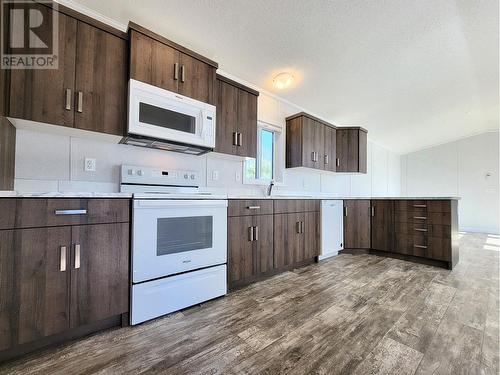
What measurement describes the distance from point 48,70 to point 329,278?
3048 millimetres

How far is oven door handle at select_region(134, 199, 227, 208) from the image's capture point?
1.58 m

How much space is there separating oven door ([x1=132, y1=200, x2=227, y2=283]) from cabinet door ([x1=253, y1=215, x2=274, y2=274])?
1.40 ft

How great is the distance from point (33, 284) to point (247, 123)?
218 centimetres

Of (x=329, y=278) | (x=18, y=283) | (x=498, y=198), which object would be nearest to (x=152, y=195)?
(x=18, y=283)

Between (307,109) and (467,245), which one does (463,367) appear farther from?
(467,245)

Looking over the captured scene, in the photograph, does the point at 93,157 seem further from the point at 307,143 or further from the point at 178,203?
the point at 307,143

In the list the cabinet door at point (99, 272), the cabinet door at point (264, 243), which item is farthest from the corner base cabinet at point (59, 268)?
the cabinet door at point (264, 243)

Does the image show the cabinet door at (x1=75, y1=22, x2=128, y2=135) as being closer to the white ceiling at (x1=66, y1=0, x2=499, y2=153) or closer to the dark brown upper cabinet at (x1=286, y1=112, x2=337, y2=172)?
the white ceiling at (x1=66, y1=0, x2=499, y2=153)

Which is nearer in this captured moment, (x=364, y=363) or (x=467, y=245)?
(x=364, y=363)

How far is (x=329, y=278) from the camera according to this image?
8.36 ft

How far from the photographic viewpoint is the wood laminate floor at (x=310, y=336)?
3.98 ft

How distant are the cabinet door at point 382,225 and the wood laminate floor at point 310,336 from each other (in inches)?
46.2

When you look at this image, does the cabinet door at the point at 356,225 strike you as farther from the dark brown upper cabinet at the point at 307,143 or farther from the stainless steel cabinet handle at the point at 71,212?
the stainless steel cabinet handle at the point at 71,212

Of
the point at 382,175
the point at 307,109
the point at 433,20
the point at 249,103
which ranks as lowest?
the point at 382,175
